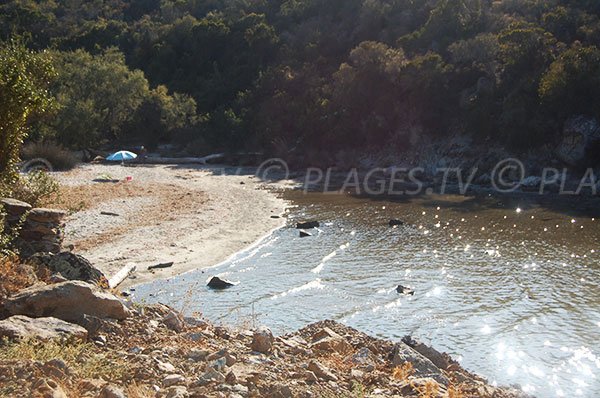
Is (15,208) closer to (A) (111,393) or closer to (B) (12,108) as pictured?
(B) (12,108)

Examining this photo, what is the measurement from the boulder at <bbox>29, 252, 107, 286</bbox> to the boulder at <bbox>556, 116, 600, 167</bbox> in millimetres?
31633

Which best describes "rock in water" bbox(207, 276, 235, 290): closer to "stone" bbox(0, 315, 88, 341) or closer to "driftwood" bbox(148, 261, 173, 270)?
"driftwood" bbox(148, 261, 173, 270)

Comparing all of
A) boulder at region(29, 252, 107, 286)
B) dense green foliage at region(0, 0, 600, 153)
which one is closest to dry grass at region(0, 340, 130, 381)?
boulder at region(29, 252, 107, 286)

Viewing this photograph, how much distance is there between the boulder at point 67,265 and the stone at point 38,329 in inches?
132

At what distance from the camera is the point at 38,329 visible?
7.61 metres

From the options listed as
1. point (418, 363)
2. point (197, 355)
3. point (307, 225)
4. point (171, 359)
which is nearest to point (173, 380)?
point (171, 359)

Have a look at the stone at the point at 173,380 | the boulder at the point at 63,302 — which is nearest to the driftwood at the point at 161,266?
the boulder at the point at 63,302

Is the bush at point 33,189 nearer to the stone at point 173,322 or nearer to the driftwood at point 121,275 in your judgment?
the driftwood at point 121,275

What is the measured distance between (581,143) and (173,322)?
32.3m

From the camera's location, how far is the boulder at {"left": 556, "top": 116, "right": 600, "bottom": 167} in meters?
35.3

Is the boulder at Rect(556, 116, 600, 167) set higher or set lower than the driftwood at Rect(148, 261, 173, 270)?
higher

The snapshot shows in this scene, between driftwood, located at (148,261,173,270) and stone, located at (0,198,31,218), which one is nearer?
stone, located at (0,198,31,218)

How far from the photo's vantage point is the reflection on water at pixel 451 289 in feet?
41.3

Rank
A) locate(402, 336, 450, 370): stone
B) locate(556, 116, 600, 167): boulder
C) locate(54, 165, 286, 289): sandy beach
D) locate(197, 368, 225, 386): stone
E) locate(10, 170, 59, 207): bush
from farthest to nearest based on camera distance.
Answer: locate(556, 116, 600, 167): boulder
locate(54, 165, 286, 289): sandy beach
locate(10, 170, 59, 207): bush
locate(402, 336, 450, 370): stone
locate(197, 368, 225, 386): stone
